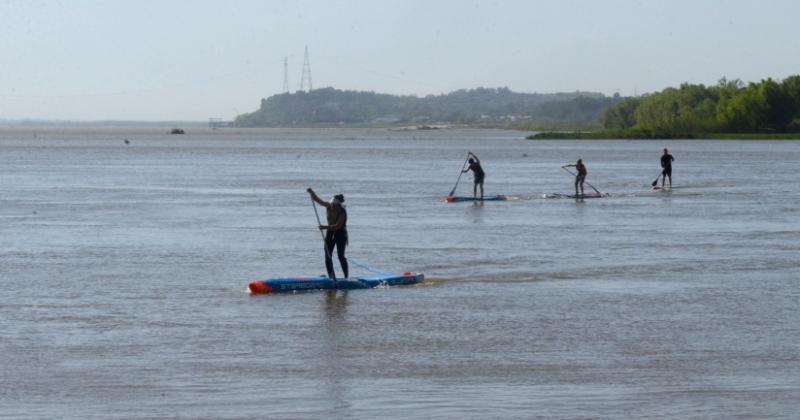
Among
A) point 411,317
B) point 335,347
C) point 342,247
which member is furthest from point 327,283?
point 335,347

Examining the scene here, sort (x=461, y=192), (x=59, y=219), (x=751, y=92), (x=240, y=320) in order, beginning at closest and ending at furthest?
(x=240, y=320), (x=59, y=219), (x=461, y=192), (x=751, y=92)

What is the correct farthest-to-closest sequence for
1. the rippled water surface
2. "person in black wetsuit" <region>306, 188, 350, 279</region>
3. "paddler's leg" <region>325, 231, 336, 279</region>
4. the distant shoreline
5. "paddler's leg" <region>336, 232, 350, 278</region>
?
the distant shoreline → "paddler's leg" <region>336, 232, 350, 278</region> → "person in black wetsuit" <region>306, 188, 350, 279</region> → "paddler's leg" <region>325, 231, 336, 279</region> → the rippled water surface

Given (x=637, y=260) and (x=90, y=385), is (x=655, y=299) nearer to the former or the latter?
(x=637, y=260)

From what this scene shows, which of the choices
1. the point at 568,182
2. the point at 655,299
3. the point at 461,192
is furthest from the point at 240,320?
the point at 568,182

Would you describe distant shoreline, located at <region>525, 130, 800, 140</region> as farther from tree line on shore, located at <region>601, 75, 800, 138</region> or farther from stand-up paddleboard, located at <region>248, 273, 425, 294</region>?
stand-up paddleboard, located at <region>248, 273, 425, 294</region>

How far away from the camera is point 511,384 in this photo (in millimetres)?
14047

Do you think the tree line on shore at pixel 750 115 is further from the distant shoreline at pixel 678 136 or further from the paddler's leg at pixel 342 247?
the paddler's leg at pixel 342 247

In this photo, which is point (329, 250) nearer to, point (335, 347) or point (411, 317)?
point (411, 317)

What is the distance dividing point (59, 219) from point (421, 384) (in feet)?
78.7

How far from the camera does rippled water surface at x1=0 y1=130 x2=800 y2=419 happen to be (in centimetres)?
1340

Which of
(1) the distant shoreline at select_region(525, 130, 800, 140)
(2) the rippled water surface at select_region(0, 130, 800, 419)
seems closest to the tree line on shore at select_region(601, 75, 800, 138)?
(1) the distant shoreline at select_region(525, 130, 800, 140)

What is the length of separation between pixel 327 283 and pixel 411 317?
294 cm

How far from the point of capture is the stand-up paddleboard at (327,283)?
819 inches

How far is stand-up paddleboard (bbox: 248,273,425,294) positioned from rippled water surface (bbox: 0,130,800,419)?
0.25 m
